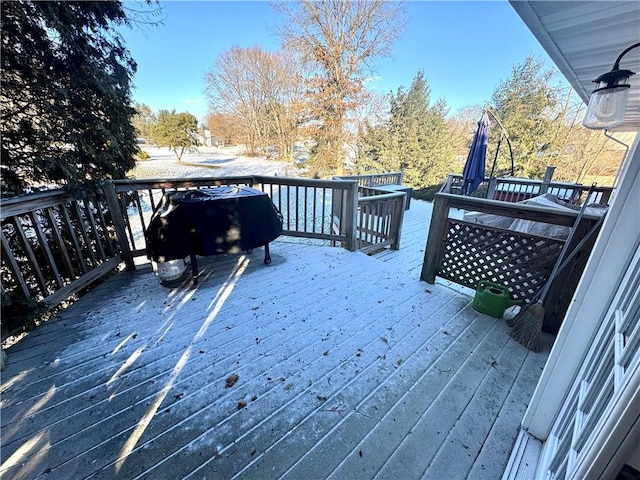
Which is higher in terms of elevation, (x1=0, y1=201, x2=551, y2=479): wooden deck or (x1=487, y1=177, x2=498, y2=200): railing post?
(x1=487, y1=177, x2=498, y2=200): railing post

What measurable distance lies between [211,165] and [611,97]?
14.8 metres

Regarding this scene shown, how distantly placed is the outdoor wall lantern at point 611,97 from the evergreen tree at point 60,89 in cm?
401

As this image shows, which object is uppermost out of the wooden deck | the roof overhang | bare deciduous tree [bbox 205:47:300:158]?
bare deciduous tree [bbox 205:47:300:158]

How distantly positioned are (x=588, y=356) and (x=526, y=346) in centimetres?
105

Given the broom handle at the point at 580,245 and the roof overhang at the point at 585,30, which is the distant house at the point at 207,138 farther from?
the broom handle at the point at 580,245

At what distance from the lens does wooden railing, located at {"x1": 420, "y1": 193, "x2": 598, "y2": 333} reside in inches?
81.0

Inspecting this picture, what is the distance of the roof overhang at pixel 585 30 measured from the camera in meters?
1.65

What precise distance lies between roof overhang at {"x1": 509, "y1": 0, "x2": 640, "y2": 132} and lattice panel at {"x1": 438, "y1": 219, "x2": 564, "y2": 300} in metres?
1.56

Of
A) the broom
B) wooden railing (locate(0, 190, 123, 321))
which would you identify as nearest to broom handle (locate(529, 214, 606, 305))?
the broom

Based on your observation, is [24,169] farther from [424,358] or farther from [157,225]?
[424,358]

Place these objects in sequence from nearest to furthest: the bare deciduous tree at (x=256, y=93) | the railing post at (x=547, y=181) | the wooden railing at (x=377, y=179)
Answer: the railing post at (x=547, y=181)
the wooden railing at (x=377, y=179)
the bare deciduous tree at (x=256, y=93)

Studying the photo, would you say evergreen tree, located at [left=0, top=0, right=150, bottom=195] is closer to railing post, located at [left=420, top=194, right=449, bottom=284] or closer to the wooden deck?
the wooden deck

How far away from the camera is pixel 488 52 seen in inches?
416

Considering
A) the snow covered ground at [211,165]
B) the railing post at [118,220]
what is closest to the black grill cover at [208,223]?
the railing post at [118,220]
